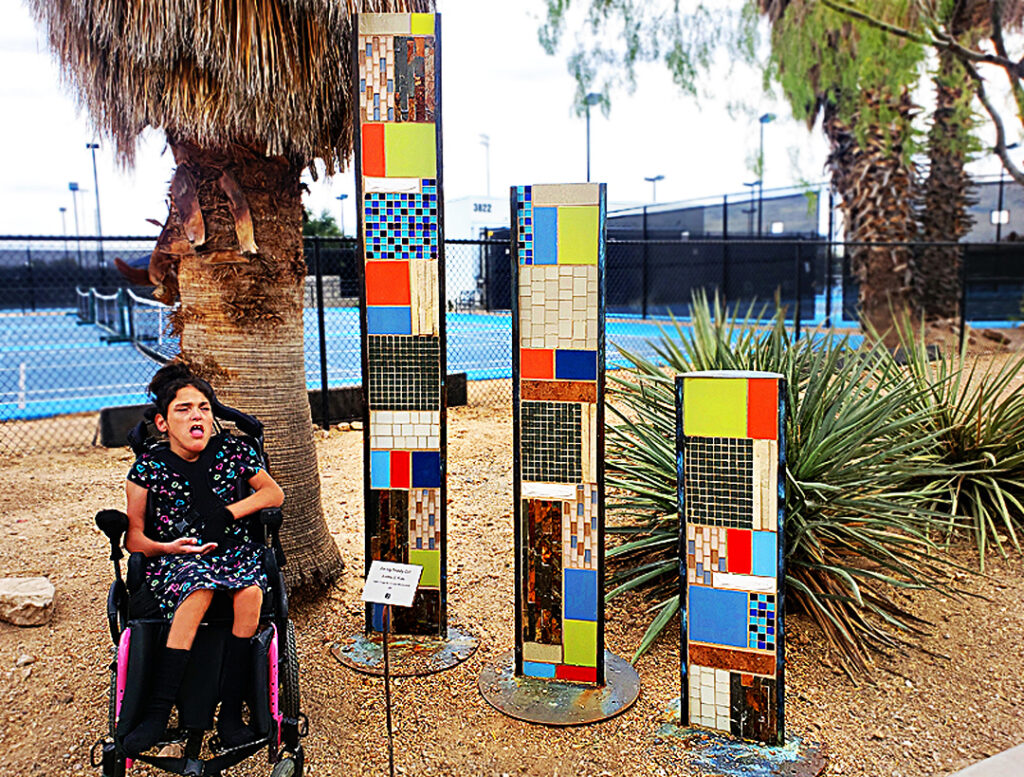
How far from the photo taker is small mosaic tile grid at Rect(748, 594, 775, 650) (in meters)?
3.11

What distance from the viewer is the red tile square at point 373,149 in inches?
147


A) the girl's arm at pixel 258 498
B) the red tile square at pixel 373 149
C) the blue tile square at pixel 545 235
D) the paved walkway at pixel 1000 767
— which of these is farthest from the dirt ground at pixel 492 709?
the red tile square at pixel 373 149

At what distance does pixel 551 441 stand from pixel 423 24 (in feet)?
6.03

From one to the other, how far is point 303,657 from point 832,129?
46.8 ft

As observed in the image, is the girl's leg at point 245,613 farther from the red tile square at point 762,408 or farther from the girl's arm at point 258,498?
the red tile square at point 762,408

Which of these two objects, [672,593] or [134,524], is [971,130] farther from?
[134,524]

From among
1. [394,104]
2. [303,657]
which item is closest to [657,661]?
[303,657]

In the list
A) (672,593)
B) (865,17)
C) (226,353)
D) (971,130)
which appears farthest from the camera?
(971,130)

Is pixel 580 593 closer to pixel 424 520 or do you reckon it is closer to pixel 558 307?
→ pixel 424 520

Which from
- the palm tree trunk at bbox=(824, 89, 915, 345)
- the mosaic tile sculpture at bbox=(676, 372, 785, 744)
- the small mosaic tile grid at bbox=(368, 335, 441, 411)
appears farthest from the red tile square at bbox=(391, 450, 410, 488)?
the palm tree trunk at bbox=(824, 89, 915, 345)

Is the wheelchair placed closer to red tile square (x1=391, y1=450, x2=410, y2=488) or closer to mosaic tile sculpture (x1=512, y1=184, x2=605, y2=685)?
red tile square (x1=391, y1=450, x2=410, y2=488)

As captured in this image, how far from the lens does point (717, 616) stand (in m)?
3.17

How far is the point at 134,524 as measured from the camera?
3.00 m

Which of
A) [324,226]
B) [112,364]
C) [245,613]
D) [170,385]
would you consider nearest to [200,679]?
[245,613]
